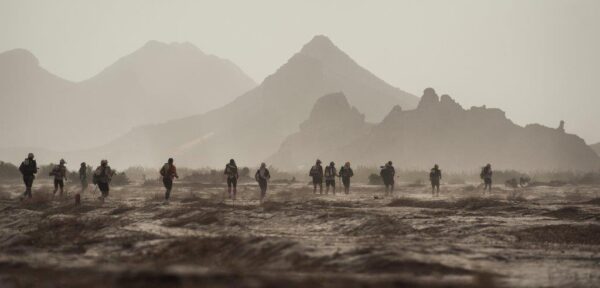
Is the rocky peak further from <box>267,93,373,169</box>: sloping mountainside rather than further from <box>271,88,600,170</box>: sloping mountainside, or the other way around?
<box>267,93,373,169</box>: sloping mountainside

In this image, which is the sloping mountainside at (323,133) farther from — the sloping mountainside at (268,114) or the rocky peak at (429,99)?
the sloping mountainside at (268,114)

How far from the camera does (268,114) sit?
16825cm

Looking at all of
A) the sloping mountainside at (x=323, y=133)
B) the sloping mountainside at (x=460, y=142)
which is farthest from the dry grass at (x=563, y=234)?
the sloping mountainside at (x=323, y=133)

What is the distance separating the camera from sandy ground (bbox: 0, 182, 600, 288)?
7.27 meters

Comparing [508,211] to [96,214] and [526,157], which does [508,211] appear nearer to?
[96,214]

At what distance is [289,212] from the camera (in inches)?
720

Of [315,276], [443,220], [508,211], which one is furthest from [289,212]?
[315,276]

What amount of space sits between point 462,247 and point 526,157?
8672 cm

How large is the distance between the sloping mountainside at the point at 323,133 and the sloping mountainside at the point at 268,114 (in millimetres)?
33315

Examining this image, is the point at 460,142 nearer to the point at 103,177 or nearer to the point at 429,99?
the point at 429,99

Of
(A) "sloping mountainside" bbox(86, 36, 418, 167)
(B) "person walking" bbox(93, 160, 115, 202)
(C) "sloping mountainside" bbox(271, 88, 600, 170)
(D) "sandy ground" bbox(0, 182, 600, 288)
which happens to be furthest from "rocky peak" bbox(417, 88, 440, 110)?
(D) "sandy ground" bbox(0, 182, 600, 288)

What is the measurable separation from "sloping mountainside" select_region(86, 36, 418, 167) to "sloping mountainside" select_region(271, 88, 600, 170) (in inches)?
2182

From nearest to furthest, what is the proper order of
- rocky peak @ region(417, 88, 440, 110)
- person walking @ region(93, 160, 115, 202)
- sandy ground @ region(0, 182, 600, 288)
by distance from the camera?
sandy ground @ region(0, 182, 600, 288) → person walking @ region(93, 160, 115, 202) → rocky peak @ region(417, 88, 440, 110)

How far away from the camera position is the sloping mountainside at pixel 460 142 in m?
91.6
